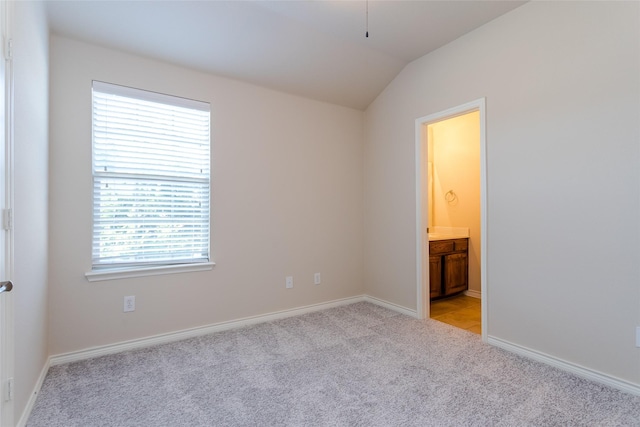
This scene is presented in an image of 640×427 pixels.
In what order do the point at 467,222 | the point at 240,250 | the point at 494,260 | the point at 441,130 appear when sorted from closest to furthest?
the point at 494,260 < the point at 240,250 < the point at 467,222 < the point at 441,130

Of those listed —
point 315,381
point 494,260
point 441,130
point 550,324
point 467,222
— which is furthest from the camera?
point 441,130

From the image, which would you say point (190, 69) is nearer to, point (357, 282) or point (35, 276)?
point (35, 276)

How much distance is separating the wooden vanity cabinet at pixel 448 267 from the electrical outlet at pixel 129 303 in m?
3.14

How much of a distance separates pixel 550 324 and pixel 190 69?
3632mm

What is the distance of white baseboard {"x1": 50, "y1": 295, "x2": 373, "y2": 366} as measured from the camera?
2414 mm

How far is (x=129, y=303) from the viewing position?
2627 mm

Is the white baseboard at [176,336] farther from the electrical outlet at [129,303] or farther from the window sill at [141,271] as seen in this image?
the window sill at [141,271]

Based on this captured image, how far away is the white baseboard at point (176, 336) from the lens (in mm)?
2414

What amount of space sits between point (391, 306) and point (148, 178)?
112 inches

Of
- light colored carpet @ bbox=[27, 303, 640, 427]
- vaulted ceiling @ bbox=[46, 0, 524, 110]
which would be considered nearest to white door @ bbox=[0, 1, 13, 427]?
light colored carpet @ bbox=[27, 303, 640, 427]

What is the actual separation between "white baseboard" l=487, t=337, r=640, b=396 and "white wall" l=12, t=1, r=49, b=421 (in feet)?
10.5

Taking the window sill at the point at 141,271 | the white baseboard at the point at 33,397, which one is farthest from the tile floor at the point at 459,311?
the white baseboard at the point at 33,397

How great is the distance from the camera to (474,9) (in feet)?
8.36

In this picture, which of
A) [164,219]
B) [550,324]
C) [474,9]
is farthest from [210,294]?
[474,9]
